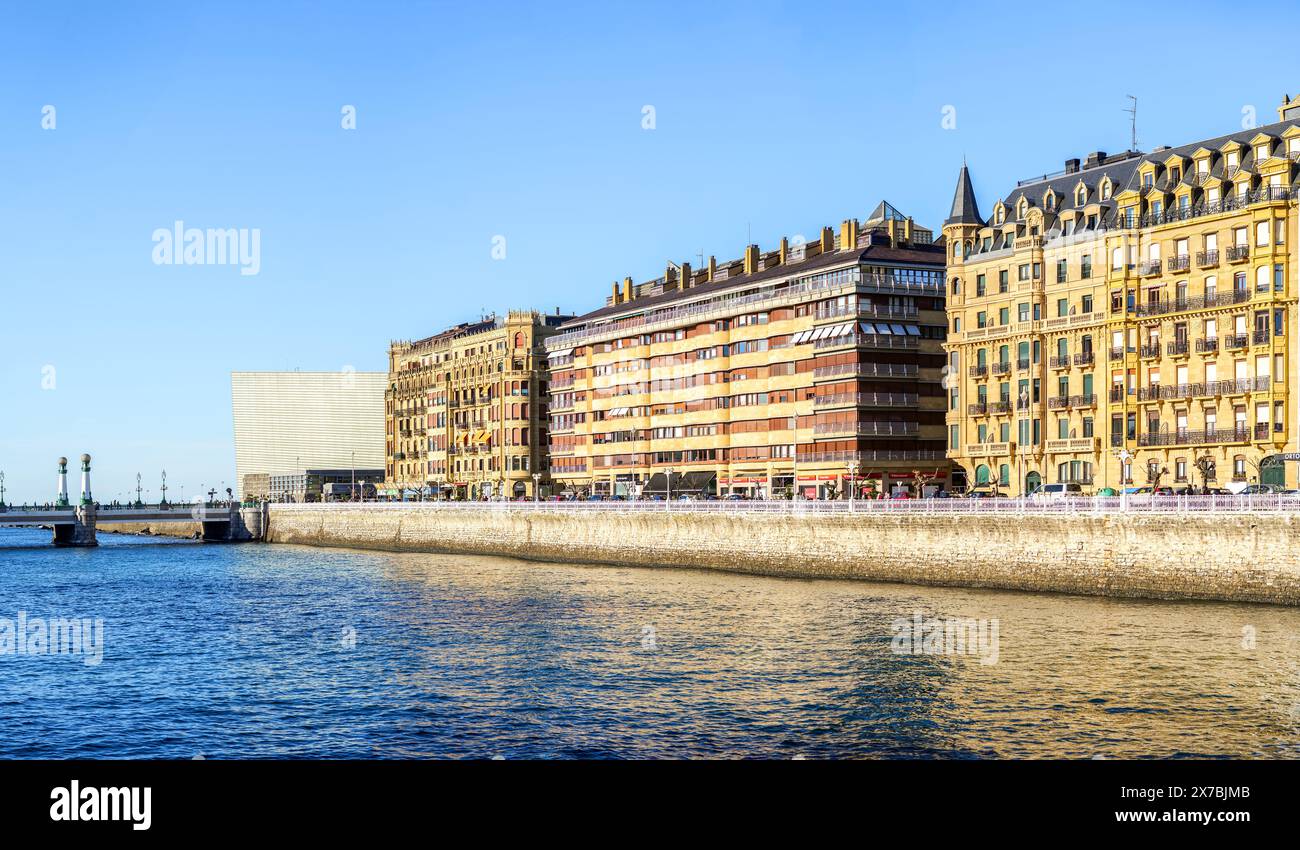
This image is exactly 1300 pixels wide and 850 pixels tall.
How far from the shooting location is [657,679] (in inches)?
1724

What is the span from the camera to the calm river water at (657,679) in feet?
112

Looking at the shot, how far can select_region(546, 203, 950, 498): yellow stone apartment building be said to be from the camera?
118625 millimetres

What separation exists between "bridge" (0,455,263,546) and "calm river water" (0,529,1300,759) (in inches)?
3748

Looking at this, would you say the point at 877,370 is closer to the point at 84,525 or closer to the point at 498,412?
the point at 498,412

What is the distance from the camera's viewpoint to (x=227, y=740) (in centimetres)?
3594

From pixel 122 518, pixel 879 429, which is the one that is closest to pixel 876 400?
pixel 879 429

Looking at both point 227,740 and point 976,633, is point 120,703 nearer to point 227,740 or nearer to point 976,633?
point 227,740

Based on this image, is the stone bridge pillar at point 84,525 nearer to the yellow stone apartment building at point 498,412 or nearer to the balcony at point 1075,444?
the yellow stone apartment building at point 498,412

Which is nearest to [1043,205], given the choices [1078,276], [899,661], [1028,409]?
[1078,276]

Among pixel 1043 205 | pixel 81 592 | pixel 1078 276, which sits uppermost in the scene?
pixel 1043 205

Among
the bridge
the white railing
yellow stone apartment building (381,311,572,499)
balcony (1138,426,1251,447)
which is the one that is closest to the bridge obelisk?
the bridge

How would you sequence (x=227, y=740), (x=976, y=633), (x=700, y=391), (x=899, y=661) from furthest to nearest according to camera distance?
1. (x=700, y=391)
2. (x=976, y=633)
3. (x=899, y=661)
4. (x=227, y=740)
